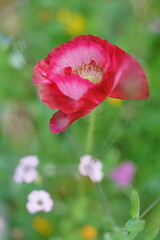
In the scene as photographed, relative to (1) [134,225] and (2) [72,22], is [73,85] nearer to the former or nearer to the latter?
(1) [134,225]

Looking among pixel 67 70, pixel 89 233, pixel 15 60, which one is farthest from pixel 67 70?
pixel 15 60

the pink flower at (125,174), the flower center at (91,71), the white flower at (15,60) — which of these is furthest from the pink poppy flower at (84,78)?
the white flower at (15,60)

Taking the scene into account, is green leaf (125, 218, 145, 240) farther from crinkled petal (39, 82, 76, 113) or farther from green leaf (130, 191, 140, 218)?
crinkled petal (39, 82, 76, 113)

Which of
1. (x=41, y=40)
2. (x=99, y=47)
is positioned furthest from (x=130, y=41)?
(x=99, y=47)

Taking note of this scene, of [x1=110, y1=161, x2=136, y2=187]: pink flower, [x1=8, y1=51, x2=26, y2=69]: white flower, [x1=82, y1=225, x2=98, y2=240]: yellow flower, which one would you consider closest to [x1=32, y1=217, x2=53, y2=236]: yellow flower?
[x1=82, y1=225, x2=98, y2=240]: yellow flower

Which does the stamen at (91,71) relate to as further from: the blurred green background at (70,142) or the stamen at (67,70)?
the blurred green background at (70,142)
